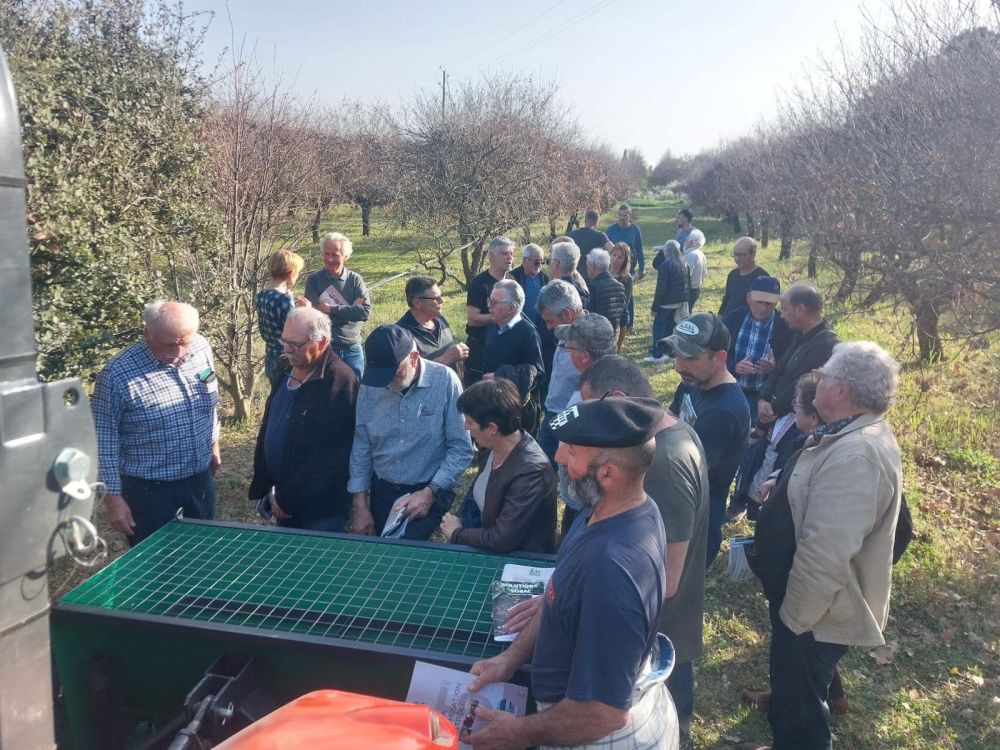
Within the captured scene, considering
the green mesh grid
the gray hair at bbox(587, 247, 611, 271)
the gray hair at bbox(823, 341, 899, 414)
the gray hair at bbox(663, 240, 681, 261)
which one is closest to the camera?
the green mesh grid

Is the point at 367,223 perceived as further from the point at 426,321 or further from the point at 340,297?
the point at 426,321

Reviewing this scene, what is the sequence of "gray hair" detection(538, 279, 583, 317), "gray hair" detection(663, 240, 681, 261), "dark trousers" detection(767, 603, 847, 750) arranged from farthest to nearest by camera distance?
"gray hair" detection(663, 240, 681, 261) < "gray hair" detection(538, 279, 583, 317) < "dark trousers" detection(767, 603, 847, 750)

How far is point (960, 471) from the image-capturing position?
6.86 metres

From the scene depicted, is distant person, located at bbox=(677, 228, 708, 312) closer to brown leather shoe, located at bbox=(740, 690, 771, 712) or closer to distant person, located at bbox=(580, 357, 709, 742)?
brown leather shoe, located at bbox=(740, 690, 771, 712)

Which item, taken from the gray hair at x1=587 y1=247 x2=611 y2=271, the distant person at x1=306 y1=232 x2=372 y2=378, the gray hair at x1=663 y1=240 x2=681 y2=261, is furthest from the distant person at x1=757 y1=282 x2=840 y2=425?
the gray hair at x1=663 y1=240 x2=681 y2=261

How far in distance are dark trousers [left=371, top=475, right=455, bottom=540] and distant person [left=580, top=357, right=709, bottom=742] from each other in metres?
1.18

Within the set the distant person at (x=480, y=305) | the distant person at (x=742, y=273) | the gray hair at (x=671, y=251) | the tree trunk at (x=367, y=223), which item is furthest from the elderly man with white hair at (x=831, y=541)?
the tree trunk at (x=367, y=223)

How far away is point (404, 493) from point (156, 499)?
136 cm

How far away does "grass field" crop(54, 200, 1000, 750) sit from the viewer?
3584mm

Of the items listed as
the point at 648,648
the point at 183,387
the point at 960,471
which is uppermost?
the point at 183,387

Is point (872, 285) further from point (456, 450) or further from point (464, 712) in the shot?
point (464, 712)

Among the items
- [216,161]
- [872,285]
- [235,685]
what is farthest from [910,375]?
[235,685]

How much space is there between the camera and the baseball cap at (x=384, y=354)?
353cm

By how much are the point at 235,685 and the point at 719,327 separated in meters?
2.76
